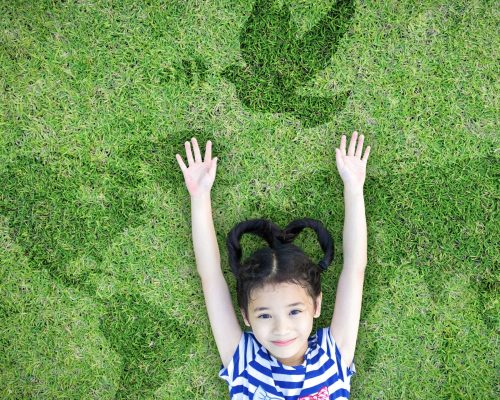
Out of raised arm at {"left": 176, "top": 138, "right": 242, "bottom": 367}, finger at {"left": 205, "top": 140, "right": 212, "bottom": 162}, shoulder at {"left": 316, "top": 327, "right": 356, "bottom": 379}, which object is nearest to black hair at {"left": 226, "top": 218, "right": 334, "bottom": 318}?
raised arm at {"left": 176, "top": 138, "right": 242, "bottom": 367}

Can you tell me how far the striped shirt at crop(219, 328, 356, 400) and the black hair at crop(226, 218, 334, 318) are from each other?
0.26 meters

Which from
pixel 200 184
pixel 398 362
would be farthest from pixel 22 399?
pixel 398 362

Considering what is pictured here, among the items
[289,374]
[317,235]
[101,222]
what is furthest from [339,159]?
[101,222]

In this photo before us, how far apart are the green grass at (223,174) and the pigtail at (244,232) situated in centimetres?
15

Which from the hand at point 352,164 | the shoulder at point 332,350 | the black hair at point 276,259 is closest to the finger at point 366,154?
the hand at point 352,164

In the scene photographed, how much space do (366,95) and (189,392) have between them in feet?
6.04

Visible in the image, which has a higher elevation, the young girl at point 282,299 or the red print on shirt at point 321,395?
the young girl at point 282,299

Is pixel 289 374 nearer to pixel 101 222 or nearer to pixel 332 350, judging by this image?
pixel 332 350

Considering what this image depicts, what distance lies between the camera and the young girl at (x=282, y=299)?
2322 millimetres

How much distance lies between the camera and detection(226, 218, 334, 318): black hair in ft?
7.63

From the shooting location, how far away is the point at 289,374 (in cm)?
245

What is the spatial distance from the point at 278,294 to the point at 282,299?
0.03 metres

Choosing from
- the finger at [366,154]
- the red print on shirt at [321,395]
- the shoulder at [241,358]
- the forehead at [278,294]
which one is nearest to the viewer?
the forehead at [278,294]

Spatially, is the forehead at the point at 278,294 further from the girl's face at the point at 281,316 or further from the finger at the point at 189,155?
the finger at the point at 189,155
